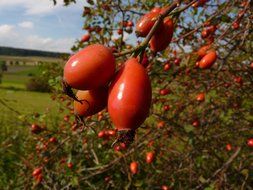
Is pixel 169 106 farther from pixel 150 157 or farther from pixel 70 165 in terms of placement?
pixel 70 165

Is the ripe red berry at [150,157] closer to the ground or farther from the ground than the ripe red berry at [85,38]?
closer to the ground

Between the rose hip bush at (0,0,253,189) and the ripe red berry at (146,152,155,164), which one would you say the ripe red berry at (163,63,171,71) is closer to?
the rose hip bush at (0,0,253,189)

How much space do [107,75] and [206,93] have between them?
2.93 metres

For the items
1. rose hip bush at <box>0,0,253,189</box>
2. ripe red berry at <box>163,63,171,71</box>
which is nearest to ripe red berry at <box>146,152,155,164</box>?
rose hip bush at <box>0,0,253,189</box>

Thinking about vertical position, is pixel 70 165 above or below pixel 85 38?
below

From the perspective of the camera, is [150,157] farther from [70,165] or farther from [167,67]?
[167,67]

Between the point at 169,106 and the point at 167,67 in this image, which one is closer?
the point at 167,67

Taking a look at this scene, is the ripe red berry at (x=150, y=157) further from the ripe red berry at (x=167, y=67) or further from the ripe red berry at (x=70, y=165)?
the ripe red berry at (x=167, y=67)

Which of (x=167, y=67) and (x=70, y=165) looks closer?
(x=167, y=67)

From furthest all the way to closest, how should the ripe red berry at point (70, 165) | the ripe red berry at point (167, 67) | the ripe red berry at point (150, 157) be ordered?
1. the ripe red berry at point (150, 157)
2. the ripe red berry at point (70, 165)
3. the ripe red berry at point (167, 67)

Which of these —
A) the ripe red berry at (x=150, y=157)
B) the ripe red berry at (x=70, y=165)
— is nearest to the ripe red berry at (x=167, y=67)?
the ripe red berry at (x=150, y=157)

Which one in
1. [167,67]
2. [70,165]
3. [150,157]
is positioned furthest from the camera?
[150,157]

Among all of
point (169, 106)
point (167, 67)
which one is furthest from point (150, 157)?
point (167, 67)

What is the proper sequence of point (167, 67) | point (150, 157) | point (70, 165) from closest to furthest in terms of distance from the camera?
point (167, 67), point (70, 165), point (150, 157)
